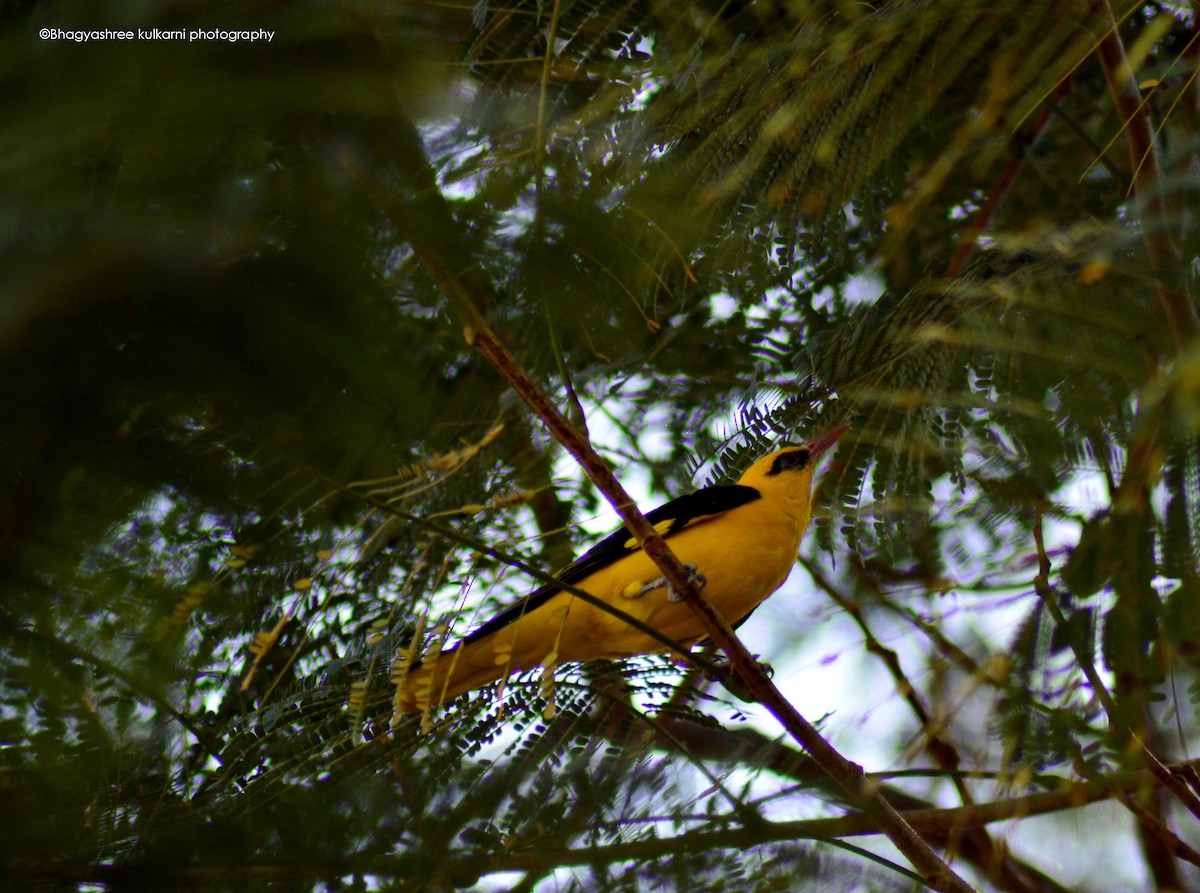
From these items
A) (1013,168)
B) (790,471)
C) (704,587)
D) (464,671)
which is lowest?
(464,671)

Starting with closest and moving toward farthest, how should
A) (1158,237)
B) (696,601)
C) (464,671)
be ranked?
(1158,237), (696,601), (464,671)

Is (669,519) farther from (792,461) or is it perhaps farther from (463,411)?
(463,411)

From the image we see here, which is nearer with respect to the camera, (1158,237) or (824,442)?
(1158,237)

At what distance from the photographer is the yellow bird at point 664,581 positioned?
359 centimetres

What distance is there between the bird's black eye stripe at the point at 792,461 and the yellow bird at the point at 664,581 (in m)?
0.17

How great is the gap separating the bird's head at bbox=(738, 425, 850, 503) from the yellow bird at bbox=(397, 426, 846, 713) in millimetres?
14

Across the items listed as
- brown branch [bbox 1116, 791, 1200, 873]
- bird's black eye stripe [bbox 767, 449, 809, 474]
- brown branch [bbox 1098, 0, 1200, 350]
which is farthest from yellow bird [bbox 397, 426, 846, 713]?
brown branch [bbox 1116, 791, 1200, 873]

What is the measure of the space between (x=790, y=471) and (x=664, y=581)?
3.60 ft

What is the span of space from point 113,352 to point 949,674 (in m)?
1.45

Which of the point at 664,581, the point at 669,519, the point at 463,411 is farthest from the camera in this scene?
the point at 669,519

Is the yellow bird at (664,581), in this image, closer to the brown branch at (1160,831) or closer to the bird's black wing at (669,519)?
the bird's black wing at (669,519)

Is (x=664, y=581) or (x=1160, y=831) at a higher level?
(x=664, y=581)

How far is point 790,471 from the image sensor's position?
471 centimetres

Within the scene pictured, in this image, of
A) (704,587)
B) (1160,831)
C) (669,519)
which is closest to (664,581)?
(704,587)
